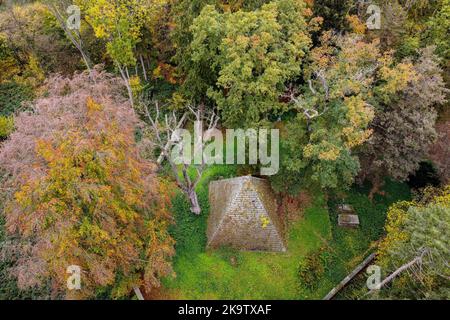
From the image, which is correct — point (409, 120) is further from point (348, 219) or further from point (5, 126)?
point (5, 126)

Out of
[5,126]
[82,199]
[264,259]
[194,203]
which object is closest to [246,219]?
[264,259]

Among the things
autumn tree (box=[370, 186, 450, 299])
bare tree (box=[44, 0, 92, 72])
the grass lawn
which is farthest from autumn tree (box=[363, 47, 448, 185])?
bare tree (box=[44, 0, 92, 72])

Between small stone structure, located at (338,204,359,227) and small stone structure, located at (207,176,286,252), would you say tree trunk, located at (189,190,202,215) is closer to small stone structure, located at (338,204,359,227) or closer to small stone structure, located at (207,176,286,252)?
small stone structure, located at (207,176,286,252)

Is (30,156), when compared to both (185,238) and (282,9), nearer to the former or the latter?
(185,238)

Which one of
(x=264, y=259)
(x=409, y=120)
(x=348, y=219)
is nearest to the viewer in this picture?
(x=409, y=120)
